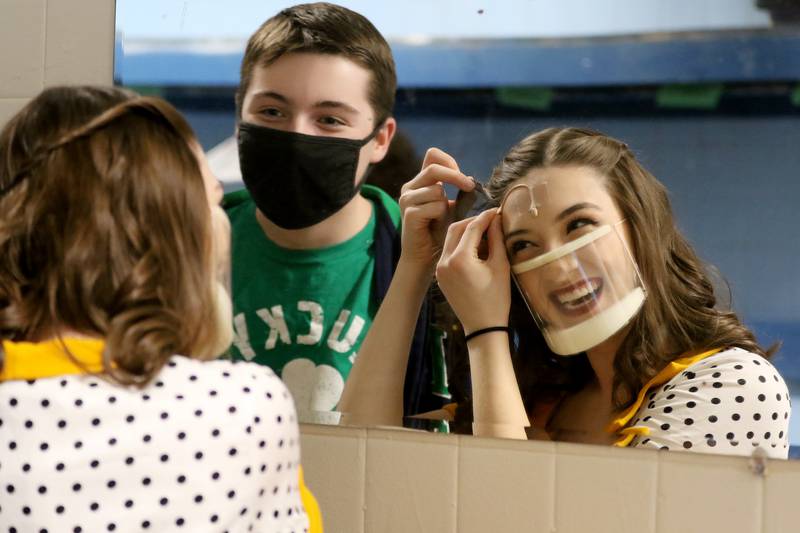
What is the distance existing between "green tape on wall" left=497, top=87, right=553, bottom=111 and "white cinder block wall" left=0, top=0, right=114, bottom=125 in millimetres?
634

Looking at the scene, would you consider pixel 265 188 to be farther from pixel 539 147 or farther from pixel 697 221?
pixel 697 221

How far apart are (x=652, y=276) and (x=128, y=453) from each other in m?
0.64

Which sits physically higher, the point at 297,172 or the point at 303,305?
the point at 297,172

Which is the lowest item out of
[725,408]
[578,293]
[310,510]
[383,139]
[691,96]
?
[310,510]

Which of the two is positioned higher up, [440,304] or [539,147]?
[539,147]

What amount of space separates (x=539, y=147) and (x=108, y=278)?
575mm

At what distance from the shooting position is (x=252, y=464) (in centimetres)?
89

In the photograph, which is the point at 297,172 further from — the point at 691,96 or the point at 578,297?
the point at 691,96

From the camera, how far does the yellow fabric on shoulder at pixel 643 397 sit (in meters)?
1.14

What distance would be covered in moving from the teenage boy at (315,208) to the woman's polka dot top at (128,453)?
458 millimetres

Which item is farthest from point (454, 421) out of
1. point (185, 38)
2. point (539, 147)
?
point (185, 38)

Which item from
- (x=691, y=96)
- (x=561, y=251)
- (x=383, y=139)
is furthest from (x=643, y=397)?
(x=383, y=139)

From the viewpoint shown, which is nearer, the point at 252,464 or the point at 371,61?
the point at 252,464

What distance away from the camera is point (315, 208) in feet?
4.36
